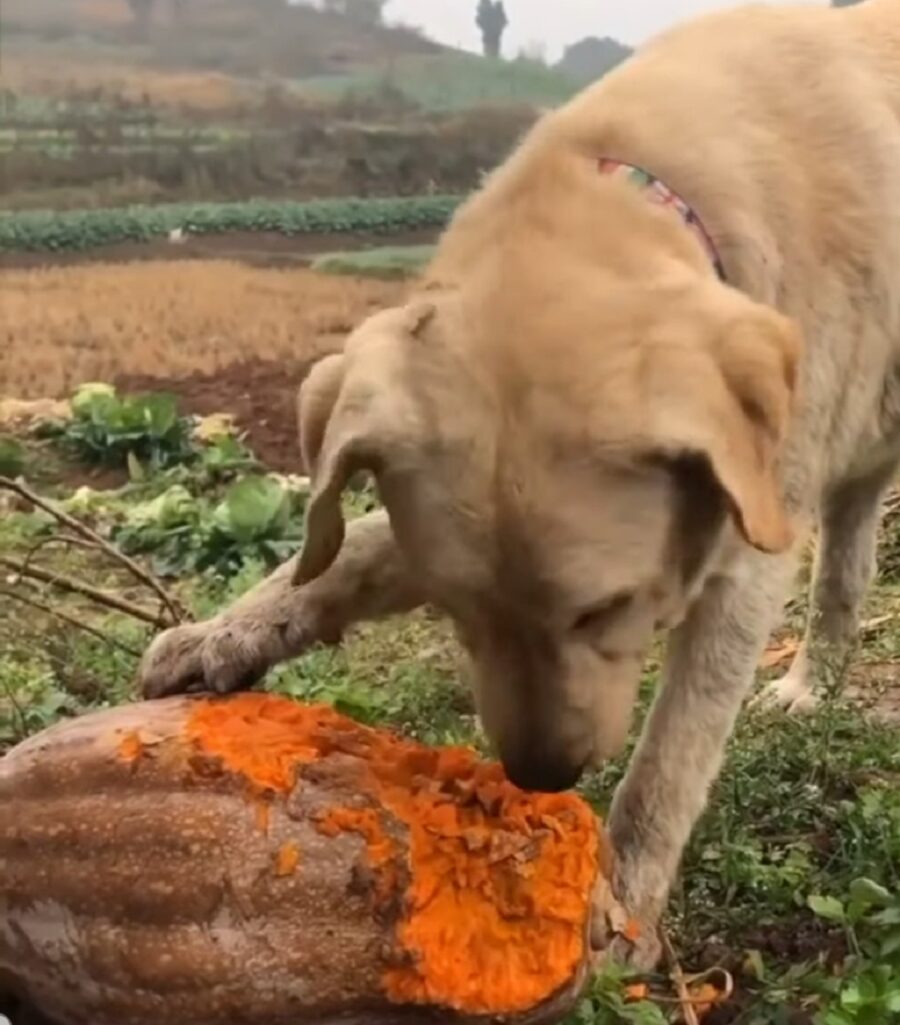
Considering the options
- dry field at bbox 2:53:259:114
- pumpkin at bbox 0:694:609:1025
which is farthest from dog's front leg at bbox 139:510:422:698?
dry field at bbox 2:53:259:114

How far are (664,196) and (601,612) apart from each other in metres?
0.48

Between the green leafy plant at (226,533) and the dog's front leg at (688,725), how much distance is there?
1604mm

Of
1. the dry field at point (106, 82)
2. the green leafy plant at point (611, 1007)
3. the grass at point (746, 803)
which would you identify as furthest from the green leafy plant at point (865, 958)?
the dry field at point (106, 82)

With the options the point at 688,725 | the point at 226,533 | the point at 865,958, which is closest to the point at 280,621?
the point at 688,725

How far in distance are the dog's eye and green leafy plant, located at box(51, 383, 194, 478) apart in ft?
9.10

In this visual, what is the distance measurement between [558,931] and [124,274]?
3182 mm

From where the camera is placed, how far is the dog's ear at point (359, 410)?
1.76 meters

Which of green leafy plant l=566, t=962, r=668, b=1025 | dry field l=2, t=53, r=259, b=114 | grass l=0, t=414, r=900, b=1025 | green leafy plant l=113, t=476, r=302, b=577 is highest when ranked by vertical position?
dry field l=2, t=53, r=259, b=114

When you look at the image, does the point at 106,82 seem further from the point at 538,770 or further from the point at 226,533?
the point at 538,770

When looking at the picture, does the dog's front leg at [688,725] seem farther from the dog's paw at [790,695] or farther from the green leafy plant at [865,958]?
the dog's paw at [790,695]

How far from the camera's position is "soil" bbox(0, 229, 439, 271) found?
4.69 m

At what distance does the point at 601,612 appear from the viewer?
1.77 m

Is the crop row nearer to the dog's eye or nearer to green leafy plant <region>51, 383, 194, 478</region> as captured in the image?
green leafy plant <region>51, 383, 194, 478</region>

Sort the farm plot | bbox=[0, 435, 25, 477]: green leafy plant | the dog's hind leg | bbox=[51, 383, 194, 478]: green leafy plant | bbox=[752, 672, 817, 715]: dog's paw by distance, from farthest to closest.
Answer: bbox=[51, 383, 194, 478]: green leafy plant < bbox=[0, 435, 25, 477]: green leafy plant < the dog's hind leg < bbox=[752, 672, 817, 715]: dog's paw < the farm plot
